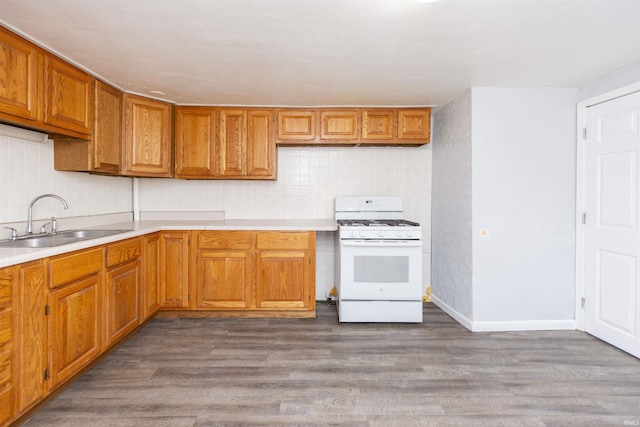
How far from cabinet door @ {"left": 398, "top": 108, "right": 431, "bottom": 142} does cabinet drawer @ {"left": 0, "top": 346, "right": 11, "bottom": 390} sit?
129 inches

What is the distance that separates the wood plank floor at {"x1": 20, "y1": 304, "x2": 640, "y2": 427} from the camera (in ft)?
6.16

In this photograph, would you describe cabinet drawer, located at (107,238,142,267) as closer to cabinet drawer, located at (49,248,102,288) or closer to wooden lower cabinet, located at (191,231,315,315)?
cabinet drawer, located at (49,248,102,288)

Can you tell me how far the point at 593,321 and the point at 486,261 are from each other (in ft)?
3.15

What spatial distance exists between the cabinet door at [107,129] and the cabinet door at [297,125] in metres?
1.43

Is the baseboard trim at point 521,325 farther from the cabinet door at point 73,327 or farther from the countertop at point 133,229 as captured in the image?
the cabinet door at point 73,327

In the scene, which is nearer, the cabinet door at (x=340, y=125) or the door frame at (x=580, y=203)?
the door frame at (x=580, y=203)

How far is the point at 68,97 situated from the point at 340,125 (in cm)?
224

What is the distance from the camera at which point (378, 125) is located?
3605 millimetres

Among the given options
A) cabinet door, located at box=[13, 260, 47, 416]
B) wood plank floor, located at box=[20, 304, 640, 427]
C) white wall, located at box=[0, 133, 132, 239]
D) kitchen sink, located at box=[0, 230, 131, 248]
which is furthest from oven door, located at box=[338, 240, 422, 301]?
white wall, located at box=[0, 133, 132, 239]

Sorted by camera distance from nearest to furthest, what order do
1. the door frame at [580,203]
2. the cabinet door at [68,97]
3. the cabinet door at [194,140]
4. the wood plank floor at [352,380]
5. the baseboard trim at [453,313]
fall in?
the wood plank floor at [352,380] → the cabinet door at [68,97] → the door frame at [580,203] → the baseboard trim at [453,313] → the cabinet door at [194,140]

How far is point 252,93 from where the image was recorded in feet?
10.6

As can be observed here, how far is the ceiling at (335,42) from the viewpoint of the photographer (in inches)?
71.4

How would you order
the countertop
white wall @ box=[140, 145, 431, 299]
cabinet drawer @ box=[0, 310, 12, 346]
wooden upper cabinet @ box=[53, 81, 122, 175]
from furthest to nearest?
white wall @ box=[140, 145, 431, 299]
wooden upper cabinet @ box=[53, 81, 122, 175]
the countertop
cabinet drawer @ box=[0, 310, 12, 346]

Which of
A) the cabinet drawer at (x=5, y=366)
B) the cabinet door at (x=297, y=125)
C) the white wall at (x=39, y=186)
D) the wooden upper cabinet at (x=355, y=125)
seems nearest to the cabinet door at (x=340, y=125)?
the wooden upper cabinet at (x=355, y=125)
